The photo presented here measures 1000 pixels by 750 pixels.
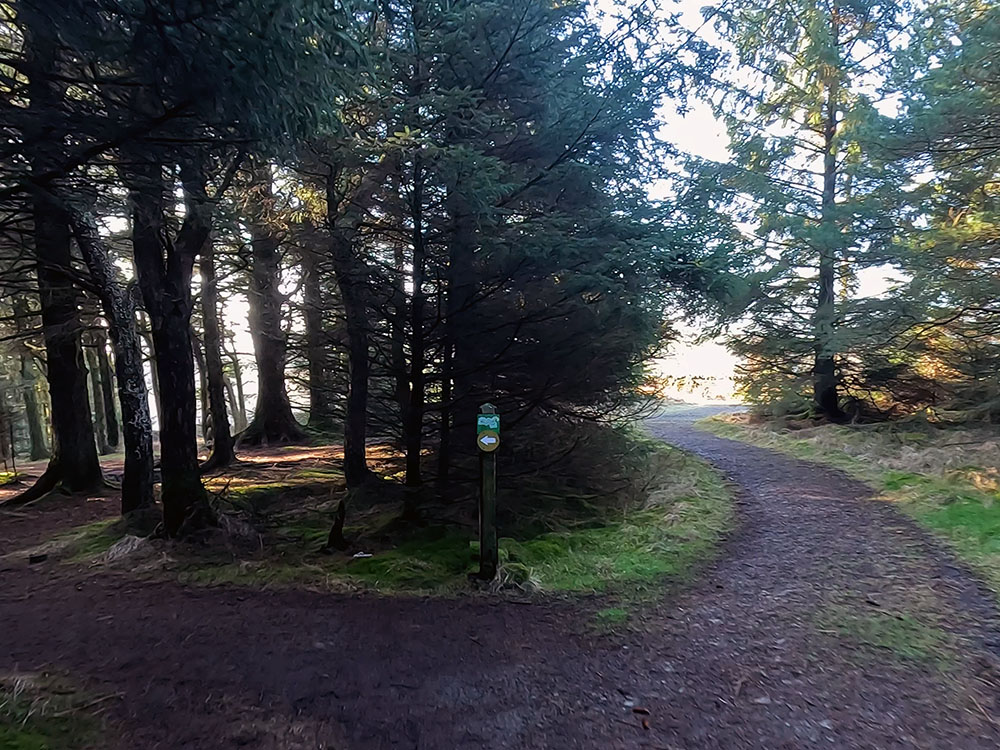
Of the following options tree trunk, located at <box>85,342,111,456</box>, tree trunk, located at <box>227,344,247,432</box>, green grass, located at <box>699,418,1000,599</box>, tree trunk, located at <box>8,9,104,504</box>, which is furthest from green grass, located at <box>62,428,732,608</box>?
tree trunk, located at <box>227,344,247,432</box>

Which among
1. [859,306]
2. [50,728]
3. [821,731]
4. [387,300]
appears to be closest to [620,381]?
[387,300]

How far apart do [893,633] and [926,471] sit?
626cm

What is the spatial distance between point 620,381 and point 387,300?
3.32 metres

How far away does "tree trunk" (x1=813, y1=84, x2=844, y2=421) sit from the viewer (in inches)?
521

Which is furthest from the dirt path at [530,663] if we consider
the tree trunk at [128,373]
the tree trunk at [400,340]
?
the tree trunk at [400,340]

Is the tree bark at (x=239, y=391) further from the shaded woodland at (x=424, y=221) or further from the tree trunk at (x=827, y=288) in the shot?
the tree trunk at (x=827, y=288)

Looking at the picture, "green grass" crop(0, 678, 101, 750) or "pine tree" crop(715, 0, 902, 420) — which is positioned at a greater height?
"pine tree" crop(715, 0, 902, 420)

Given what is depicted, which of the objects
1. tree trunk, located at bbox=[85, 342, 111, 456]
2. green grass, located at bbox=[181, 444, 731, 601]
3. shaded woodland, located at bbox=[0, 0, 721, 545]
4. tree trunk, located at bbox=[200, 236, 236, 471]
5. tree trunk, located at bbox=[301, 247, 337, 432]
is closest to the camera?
shaded woodland, located at bbox=[0, 0, 721, 545]

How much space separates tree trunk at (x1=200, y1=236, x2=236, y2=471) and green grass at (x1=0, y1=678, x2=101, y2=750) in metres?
9.16

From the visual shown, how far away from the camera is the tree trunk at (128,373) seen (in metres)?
8.31

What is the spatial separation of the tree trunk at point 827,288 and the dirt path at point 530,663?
27.8 feet

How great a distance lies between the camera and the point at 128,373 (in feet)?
28.1

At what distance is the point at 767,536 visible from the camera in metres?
6.93

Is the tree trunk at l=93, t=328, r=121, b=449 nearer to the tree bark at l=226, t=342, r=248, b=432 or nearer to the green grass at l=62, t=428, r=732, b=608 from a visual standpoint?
the tree bark at l=226, t=342, r=248, b=432
